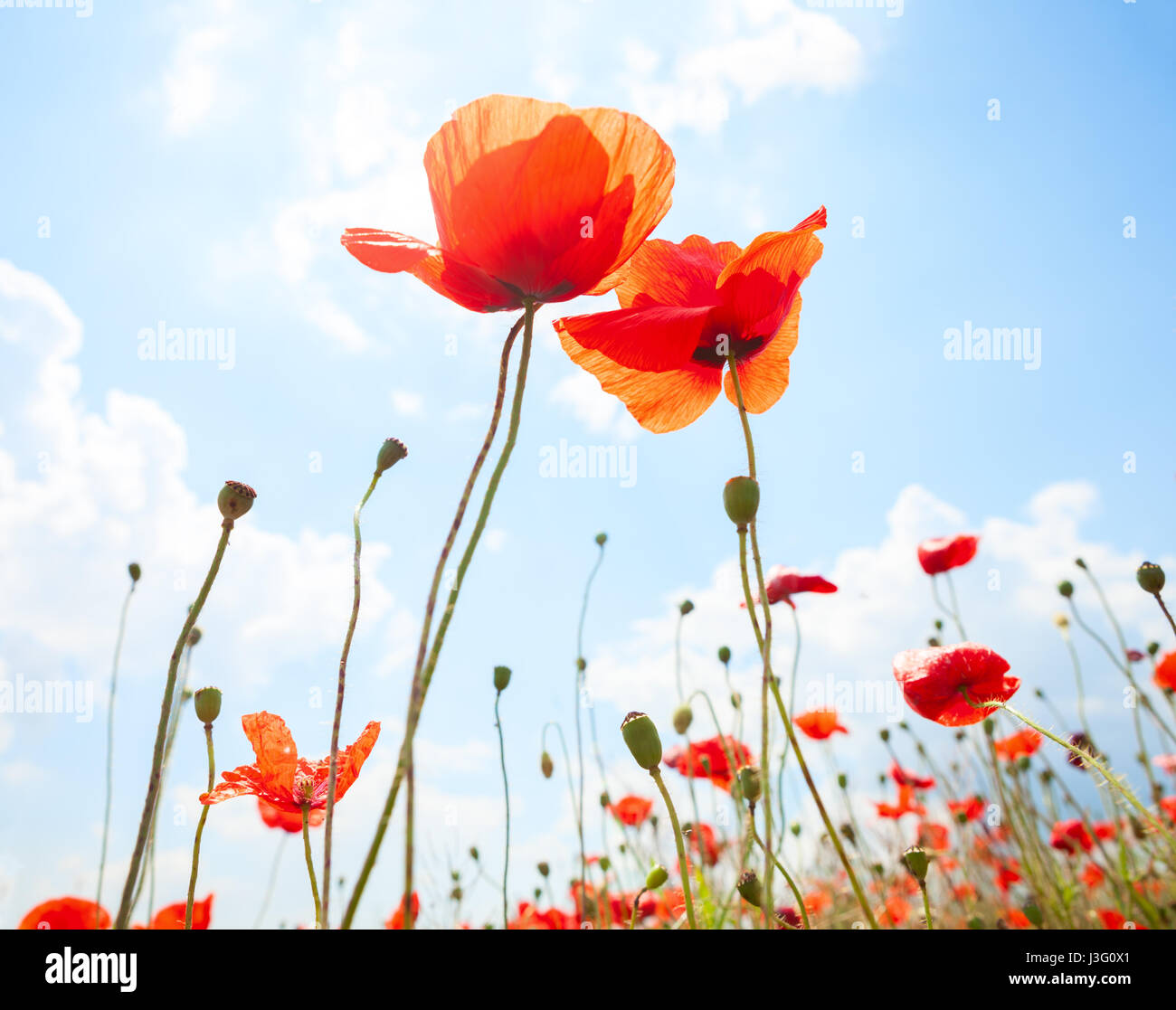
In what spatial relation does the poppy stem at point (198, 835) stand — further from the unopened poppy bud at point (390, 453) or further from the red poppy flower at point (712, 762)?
the red poppy flower at point (712, 762)

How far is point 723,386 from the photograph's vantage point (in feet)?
3.36

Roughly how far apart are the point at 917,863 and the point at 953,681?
1.32ft

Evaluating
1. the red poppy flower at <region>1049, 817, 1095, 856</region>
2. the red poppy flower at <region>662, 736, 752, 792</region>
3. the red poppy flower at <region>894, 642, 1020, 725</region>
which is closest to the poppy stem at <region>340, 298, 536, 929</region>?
the red poppy flower at <region>894, 642, 1020, 725</region>

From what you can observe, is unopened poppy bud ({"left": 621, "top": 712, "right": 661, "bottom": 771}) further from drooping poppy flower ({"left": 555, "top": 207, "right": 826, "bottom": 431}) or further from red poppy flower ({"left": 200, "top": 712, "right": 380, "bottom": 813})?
drooping poppy flower ({"left": 555, "top": 207, "right": 826, "bottom": 431})

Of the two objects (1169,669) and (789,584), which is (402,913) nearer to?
(789,584)

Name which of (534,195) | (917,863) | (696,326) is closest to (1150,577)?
(917,863)

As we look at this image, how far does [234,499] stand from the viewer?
0.70m

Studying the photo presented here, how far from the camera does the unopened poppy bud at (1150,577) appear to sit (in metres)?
1.40

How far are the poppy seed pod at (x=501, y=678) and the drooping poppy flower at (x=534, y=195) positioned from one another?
0.91 metres

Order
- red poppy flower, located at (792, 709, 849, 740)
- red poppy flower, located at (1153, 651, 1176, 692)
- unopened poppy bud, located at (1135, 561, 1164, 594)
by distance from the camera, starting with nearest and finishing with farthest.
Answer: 1. unopened poppy bud, located at (1135, 561, 1164, 594)
2. red poppy flower, located at (1153, 651, 1176, 692)
3. red poppy flower, located at (792, 709, 849, 740)

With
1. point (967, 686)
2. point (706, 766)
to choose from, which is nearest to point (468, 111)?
point (967, 686)

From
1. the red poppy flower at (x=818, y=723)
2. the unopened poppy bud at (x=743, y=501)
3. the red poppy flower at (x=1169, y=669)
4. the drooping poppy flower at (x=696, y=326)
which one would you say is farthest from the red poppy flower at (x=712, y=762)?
the unopened poppy bud at (x=743, y=501)

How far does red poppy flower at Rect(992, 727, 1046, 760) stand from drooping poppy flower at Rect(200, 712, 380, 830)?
3531mm

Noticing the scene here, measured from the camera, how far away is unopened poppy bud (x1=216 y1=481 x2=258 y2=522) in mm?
694
